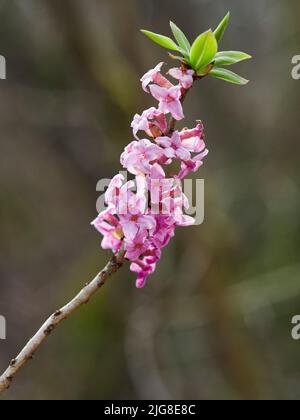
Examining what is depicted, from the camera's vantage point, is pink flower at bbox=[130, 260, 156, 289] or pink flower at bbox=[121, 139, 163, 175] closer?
pink flower at bbox=[121, 139, 163, 175]

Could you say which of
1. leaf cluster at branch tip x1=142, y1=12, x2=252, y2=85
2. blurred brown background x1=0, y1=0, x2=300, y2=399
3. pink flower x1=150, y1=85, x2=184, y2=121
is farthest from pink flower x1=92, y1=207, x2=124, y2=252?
blurred brown background x1=0, y1=0, x2=300, y2=399

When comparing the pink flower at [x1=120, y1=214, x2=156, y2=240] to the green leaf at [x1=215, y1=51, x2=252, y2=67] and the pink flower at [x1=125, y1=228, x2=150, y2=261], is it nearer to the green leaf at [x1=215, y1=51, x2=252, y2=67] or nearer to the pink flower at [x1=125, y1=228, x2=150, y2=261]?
the pink flower at [x1=125, y1=228, x2=150, y2=261]

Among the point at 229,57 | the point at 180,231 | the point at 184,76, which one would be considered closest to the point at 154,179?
the point at 184,76

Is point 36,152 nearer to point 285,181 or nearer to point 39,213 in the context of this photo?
point 39,213

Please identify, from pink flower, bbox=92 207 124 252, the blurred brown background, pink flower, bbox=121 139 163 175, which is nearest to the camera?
pink flower, bbox=121 139 163 175

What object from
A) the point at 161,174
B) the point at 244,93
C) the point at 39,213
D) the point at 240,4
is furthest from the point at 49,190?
the point at 161,174

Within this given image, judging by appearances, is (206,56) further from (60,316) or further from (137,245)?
(60,316)
